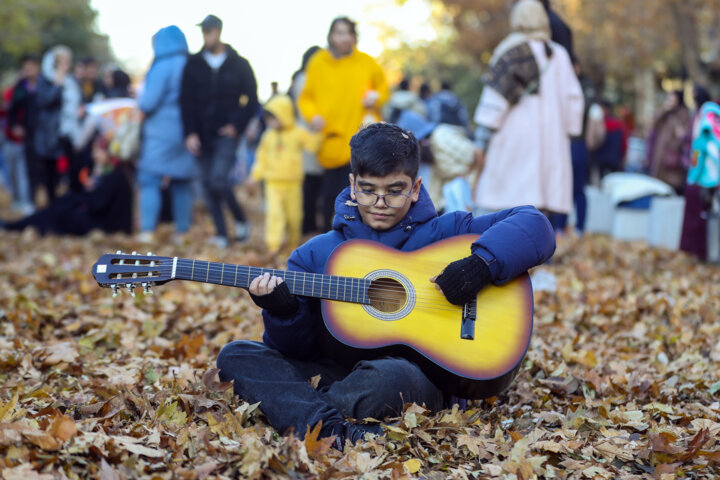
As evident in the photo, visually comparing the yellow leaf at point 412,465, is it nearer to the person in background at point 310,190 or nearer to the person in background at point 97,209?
the person in background at point 310,190

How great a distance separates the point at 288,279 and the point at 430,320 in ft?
2.02

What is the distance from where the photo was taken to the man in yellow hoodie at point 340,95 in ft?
28.4

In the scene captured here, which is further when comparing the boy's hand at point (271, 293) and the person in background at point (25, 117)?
the person in background at point (25, 117)

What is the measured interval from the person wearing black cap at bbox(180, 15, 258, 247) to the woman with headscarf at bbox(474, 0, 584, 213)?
3423mm

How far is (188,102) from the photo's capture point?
9719 millimetres

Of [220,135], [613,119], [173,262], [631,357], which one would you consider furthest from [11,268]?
[613,119]

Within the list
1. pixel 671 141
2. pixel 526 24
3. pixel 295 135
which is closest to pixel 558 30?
pixel 526 24

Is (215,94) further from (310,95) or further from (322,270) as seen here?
(322,270)

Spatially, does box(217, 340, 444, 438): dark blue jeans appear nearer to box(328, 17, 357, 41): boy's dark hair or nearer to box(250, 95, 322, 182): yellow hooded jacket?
box(328, 17, 357, 41): boy's dark hair

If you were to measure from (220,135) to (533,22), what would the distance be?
401 centimetres

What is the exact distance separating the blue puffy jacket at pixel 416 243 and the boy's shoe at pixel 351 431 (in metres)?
0.39

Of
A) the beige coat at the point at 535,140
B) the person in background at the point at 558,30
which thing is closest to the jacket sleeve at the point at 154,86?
the beige coat at the point at 535,140

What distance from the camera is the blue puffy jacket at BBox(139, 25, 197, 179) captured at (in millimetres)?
10062

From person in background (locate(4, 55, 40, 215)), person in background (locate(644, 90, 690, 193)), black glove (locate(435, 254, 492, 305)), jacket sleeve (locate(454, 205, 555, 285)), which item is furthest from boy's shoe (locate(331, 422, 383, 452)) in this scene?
person in background (locate(4, 55, 40, 215))
